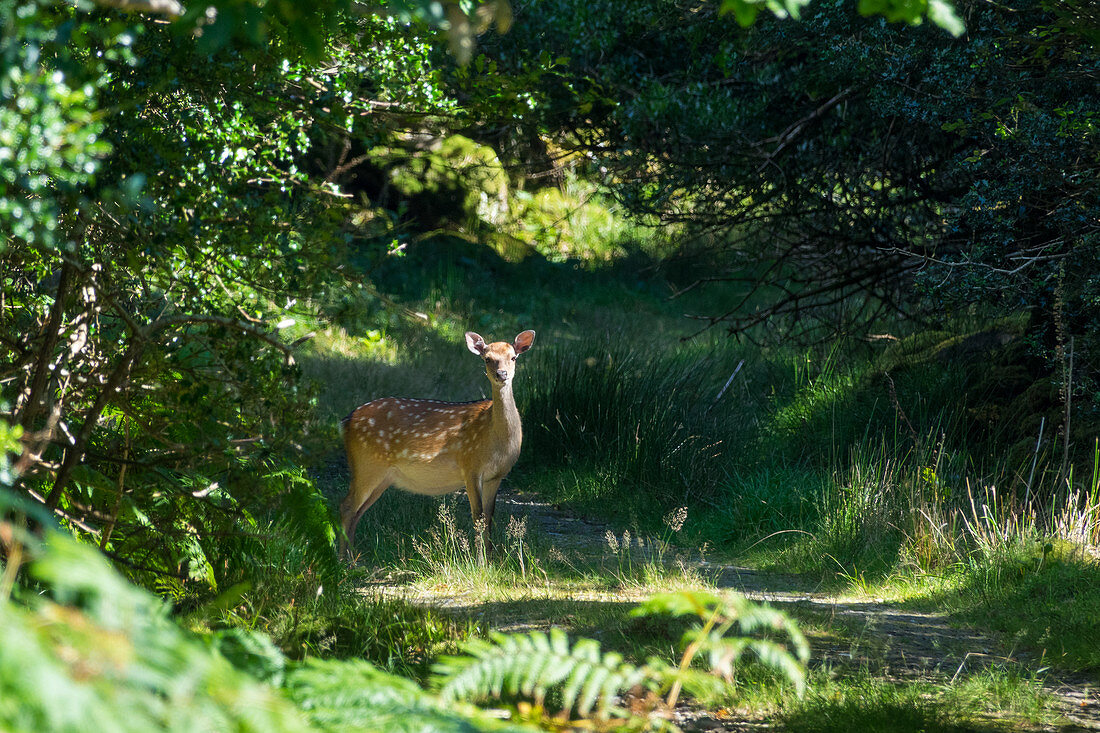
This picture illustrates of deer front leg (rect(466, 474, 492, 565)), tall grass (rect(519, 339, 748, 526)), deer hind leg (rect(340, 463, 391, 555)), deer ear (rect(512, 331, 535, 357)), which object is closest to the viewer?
deer front leg (rect(466, 474, 492, 565))

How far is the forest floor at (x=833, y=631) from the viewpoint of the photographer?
4223 millimetres

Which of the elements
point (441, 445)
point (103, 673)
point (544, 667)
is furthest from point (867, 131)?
point (103, 673)

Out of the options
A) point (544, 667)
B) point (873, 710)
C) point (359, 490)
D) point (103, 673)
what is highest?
point (103, 673)

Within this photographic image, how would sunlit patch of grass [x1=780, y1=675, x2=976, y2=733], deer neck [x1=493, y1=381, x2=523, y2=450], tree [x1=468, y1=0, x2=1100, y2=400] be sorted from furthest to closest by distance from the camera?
1. deer neck [x1=493, y1=381, x2=523, y2=450]
2. tree [x1=468, y1=0, x2=1100, y2=400]
3. sunlit patch of grass [x1=780, y1=675, x2=976, y2=733]

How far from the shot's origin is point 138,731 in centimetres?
138

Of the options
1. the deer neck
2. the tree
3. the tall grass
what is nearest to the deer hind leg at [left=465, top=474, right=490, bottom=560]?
the deer neck

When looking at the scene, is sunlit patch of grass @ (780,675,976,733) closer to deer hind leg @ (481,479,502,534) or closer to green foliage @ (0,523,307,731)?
green foliage @ (0,523,307,731)

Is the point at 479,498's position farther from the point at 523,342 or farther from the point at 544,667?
the point at 544,667

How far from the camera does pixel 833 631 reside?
520 cm

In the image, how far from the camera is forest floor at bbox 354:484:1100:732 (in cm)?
422

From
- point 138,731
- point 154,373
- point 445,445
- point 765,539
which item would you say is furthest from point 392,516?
point 138,731

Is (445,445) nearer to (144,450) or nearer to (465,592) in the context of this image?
(465,592)

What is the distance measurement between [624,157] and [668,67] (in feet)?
5.04

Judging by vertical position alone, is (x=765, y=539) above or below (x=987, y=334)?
below
